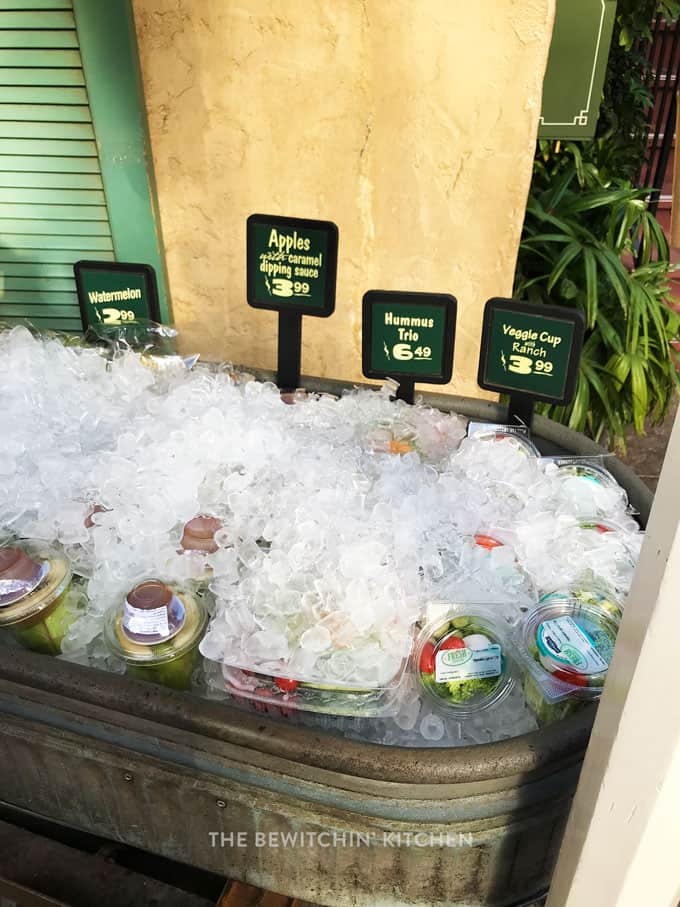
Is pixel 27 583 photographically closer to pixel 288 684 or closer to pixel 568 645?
pixel 288 684

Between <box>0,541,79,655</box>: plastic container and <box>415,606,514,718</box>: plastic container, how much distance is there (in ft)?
2.35

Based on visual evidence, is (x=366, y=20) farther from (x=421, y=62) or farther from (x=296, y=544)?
(x=296, y=544)

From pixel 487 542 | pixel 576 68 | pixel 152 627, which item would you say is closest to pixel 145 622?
pixel 152 627

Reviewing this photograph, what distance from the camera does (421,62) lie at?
2445 millimetres

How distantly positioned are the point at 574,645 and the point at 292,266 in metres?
1.30

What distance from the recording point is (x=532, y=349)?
71.2 inches

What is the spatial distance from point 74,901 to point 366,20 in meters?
2.67

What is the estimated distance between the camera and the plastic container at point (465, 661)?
1.22 m

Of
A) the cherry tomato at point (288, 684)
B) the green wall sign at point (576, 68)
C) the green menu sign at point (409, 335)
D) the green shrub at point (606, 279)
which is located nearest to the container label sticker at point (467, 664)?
the cherry tomato at point (288, 684)

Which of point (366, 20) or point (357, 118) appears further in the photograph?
point (357, 118)

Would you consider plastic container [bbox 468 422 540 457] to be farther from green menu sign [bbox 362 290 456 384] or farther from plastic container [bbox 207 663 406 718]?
plastic container [bbox 207 663 406 718]

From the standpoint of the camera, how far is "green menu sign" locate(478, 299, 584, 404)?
1750mm

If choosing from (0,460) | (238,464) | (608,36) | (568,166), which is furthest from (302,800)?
(568,166)

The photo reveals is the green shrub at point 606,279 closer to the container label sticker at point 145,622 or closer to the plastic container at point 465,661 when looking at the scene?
the plastic container at point 465,661
